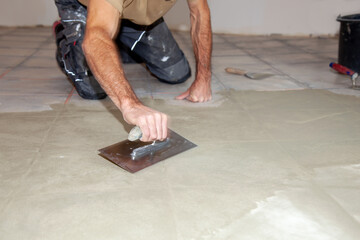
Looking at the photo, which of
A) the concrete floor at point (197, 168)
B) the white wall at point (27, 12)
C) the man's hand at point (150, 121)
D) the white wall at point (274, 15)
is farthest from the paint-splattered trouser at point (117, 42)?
the white wall at point (27, 12)

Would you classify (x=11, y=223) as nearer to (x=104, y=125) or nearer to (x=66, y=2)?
(x=104, y=125)

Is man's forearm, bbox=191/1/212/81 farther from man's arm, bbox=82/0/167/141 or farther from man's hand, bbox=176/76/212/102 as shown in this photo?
man's arm, bbox=82/0/167/141

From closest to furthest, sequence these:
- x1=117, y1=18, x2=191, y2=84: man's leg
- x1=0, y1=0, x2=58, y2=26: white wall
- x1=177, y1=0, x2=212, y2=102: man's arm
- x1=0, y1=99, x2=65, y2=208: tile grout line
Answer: x1=0, y1=99, x2=65, y2=208: tile grout line → x1=177, y1=0, x2=212, y2=102: man's arm → x1=117, y1=18, x2=191, y2=84: man's leg → x1=0, y1=0, x2=58, y2=26: white wall

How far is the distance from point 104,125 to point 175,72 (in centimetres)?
89

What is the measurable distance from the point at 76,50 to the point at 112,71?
1.08 metres

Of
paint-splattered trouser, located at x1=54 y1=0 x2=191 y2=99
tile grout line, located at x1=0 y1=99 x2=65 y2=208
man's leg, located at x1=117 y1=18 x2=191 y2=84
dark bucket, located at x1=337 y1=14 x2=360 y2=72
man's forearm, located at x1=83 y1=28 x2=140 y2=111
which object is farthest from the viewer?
dark bucket, located at x1=337 y1=14 x2=360 y2=72

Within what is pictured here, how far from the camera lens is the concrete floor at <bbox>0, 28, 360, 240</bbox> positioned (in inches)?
44.0

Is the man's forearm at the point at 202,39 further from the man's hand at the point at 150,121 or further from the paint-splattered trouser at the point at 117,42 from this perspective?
the man's hand at the point at 150,121

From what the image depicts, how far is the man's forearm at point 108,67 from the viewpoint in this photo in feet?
4.50

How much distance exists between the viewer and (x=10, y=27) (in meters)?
5.14

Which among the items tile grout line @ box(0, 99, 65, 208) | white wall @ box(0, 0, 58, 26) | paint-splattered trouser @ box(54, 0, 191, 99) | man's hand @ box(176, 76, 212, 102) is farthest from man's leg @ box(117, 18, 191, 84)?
white wall @ box(0, 0, 58, 26)

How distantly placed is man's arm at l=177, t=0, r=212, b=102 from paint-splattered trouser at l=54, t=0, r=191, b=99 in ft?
1.27

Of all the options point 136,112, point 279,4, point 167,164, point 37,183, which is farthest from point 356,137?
point 279,4

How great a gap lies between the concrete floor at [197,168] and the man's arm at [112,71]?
0.75ft
